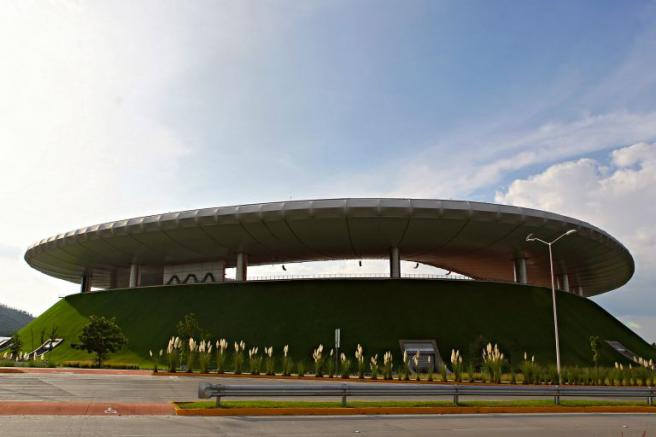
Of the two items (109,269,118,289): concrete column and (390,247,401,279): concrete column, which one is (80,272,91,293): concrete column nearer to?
(109,269,118,289): concrete column

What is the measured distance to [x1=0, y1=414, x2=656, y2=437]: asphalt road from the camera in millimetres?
10125

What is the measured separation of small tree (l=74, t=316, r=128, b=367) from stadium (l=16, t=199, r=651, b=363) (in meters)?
3.31

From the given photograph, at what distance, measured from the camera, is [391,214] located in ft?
116

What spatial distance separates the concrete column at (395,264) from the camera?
1693 inches

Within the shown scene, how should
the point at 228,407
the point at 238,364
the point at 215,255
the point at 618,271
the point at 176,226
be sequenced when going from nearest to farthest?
1. the point at 228,407
2. the point at 238,364
3. the point at 176,226
4. the point at 215,255
5. the point at 618,271

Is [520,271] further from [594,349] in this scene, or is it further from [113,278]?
[113,278]

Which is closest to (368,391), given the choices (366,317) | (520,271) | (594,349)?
(366,317)

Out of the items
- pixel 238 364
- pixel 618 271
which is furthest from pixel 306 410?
pixel 618 271

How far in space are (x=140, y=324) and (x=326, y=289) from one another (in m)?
15.5

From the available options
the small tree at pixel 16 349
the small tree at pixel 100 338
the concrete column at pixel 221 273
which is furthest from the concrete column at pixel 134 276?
the small tree at pixel 100 338

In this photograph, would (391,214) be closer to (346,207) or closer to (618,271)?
(346,207)

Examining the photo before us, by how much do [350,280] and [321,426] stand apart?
1217 inches

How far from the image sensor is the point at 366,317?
38.2 m

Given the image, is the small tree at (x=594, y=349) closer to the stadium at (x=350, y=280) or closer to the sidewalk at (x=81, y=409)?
the stadium at (x=350, y=280)
